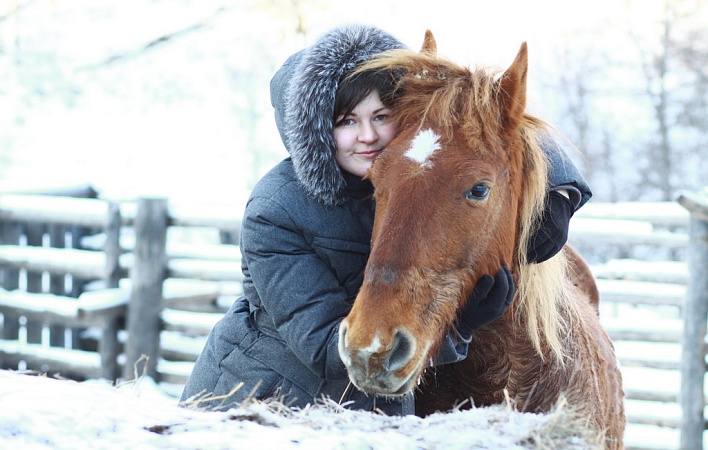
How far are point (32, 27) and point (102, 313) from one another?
35.9 feet

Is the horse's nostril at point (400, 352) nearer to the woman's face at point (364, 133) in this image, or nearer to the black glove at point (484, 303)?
the black glove at point (484, 303)

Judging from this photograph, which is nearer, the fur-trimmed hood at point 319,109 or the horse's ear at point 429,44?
the fur-trimmed hood at point 319,109

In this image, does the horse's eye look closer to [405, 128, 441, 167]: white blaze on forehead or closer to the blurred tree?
[405, 128, 441, 167]: white blaze on forehead

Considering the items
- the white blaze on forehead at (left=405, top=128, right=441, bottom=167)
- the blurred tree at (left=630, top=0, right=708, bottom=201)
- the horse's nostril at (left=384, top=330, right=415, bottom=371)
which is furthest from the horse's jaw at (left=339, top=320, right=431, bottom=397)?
the blurred tree at (left=630, top=0, right=708, bottom=201)

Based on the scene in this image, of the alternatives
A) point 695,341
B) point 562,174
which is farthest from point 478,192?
point 695,341

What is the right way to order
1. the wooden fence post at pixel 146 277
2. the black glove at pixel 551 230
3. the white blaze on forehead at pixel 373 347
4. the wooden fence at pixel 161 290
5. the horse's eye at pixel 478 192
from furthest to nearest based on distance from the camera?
the wooden fence post at pixel 146 277
the wooden fence at pixel 161 290
the black glove at pixel 551 230
the horse's eye at pixel 478 192
the white blaze on forehead at pixel 373 347

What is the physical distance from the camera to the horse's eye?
1897 mm

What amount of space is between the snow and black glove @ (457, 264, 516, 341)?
48 cm

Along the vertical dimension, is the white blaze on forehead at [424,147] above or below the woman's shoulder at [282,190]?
above

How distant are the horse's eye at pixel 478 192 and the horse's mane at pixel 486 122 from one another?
6.2 inches

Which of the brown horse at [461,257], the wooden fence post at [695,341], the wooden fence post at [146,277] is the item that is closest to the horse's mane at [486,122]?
the brown horse at [461,257]

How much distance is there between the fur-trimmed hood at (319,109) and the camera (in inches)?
85.0

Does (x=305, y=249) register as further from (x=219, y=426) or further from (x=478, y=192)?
(x=219, y=426)

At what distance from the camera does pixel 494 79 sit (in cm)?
211
